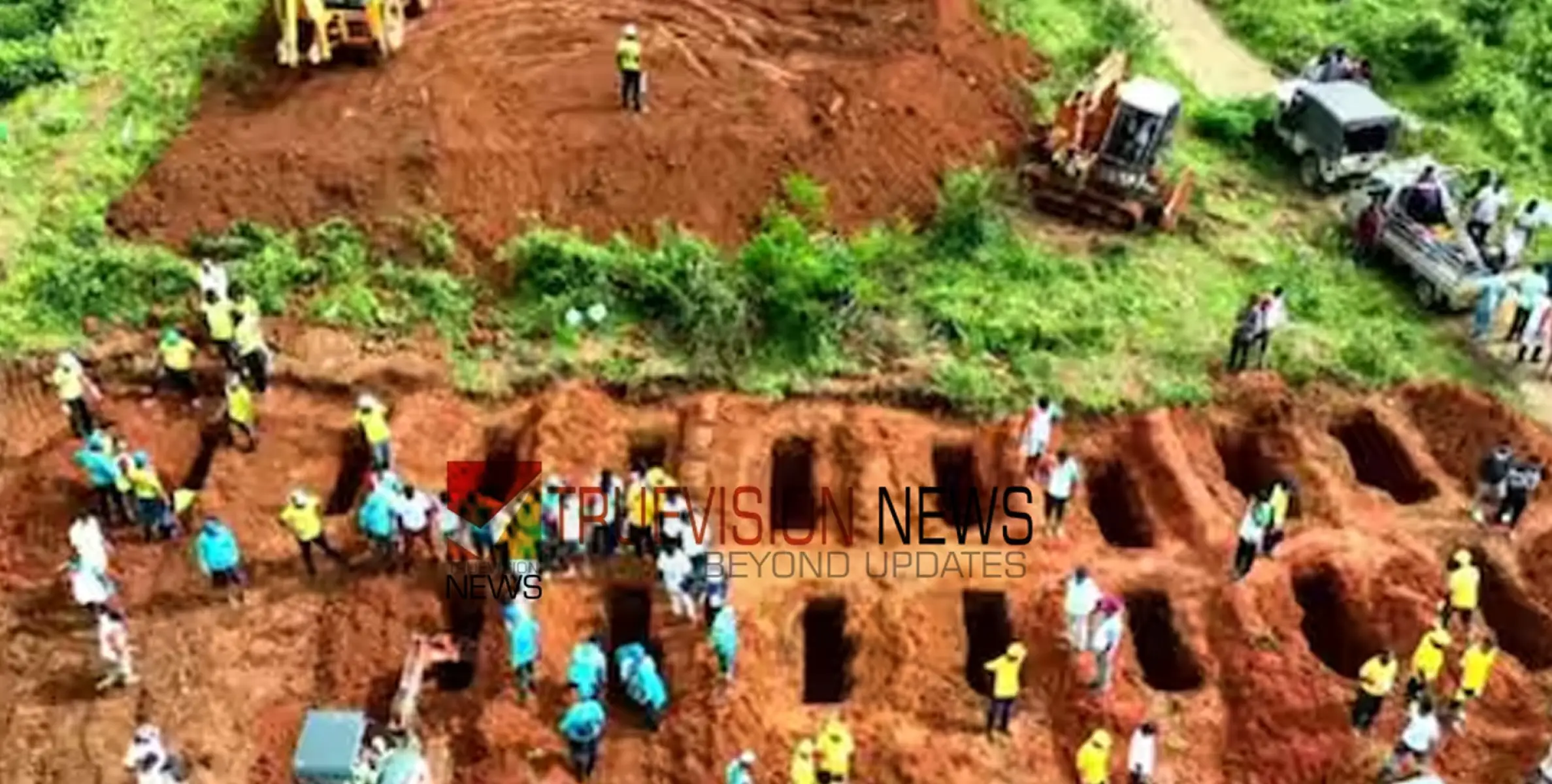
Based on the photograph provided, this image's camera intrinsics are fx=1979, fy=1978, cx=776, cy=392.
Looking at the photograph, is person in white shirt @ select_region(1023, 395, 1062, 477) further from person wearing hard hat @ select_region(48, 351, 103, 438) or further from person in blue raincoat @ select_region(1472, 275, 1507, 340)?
person wearing hard hat @ select_region(48, 351, 103, 438)

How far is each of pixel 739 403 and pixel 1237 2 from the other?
14619 mm

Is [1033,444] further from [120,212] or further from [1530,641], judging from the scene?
[120,212]

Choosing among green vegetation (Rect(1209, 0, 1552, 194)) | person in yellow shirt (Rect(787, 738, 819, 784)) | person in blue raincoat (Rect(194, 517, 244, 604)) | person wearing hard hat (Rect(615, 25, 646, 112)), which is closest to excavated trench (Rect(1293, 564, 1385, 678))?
person in yellow shirt (Rect(787, 738, 819, 784))

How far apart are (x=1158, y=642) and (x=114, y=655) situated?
1172 centimetres

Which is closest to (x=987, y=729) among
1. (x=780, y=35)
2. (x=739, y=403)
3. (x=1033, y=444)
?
(x=1033, y=444)

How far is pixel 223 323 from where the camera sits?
24.9m

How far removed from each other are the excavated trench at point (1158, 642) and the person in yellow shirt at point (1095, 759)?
7.14 ft

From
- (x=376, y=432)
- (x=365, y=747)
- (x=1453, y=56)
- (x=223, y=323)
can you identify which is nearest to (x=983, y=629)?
(x=365, y=747)

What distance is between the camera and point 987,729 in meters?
21.2

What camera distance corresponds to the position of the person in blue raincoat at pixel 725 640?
69.4ft

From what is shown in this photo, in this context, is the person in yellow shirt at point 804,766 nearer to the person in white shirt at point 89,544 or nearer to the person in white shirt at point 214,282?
the person in white shirt at point 89,544

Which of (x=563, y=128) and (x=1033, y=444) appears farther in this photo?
(x=563, y=128)

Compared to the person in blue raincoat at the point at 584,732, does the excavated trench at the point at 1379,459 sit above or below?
above

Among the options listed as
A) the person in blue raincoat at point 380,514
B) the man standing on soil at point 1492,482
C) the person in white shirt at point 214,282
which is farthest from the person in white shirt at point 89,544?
the man standing on soil at point 1492,482
